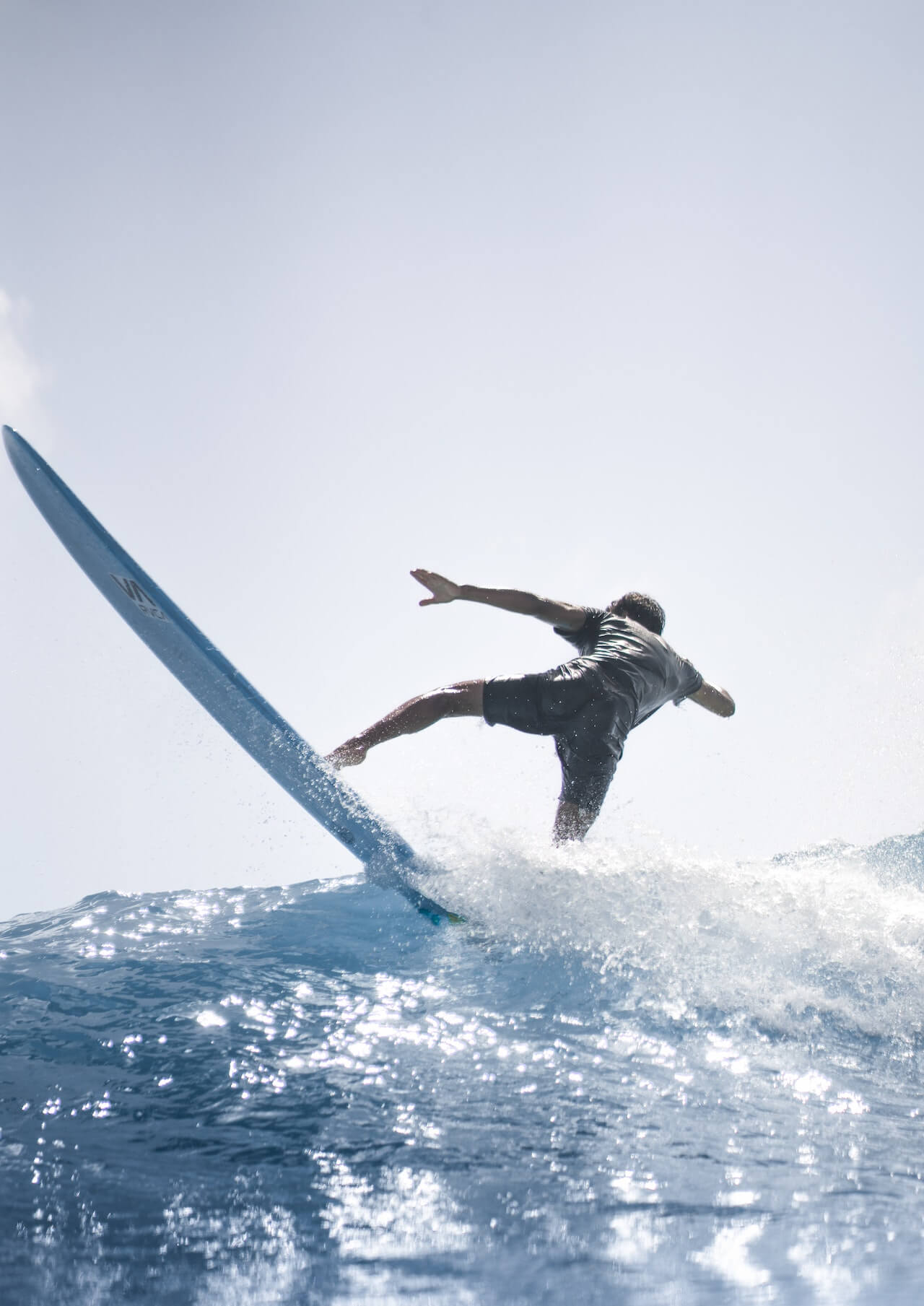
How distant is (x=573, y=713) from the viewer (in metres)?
4.46

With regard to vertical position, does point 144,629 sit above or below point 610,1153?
above

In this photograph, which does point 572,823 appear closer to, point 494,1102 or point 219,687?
point 219,687

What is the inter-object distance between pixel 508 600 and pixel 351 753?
1.27 m

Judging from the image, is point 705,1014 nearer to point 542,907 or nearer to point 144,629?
point 542,907

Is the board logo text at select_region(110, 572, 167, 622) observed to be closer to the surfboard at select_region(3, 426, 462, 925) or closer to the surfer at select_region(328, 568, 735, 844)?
the surfboard at select_region(3, 426, 462, 925)

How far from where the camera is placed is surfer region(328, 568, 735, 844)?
4.42 meters

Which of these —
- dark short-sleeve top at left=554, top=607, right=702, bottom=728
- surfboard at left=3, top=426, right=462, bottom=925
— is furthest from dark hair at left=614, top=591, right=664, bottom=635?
surfboard at left=3, top=426, right=462, bottom=925

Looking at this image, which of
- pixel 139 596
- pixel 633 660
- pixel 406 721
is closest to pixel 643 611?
pixel 633 660

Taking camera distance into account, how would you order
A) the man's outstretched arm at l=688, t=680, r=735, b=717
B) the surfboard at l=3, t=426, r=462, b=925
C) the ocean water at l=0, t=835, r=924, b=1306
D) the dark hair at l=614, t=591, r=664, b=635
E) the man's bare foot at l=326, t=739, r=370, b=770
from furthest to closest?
1. the man's outstretched arm at l=688, t=680, r=735, b=717
2. the dark hair at l=614, t=591, r=664, b=635
3. the surfboard at l=3, t=426, r=462, b=925
4. the man's bare foot at l=326, t=739, r=370, b=770
5. the ocean water at l=0, t=835, r=924, b=1306

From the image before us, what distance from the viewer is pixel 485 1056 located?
250 cm

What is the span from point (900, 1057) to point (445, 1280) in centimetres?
203

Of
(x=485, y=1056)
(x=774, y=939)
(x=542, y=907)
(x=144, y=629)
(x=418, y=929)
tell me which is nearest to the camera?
(x=485, y=1056)

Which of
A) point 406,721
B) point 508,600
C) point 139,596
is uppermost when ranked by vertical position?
point 139,596

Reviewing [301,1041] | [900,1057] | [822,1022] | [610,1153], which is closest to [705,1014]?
[822,1022]
